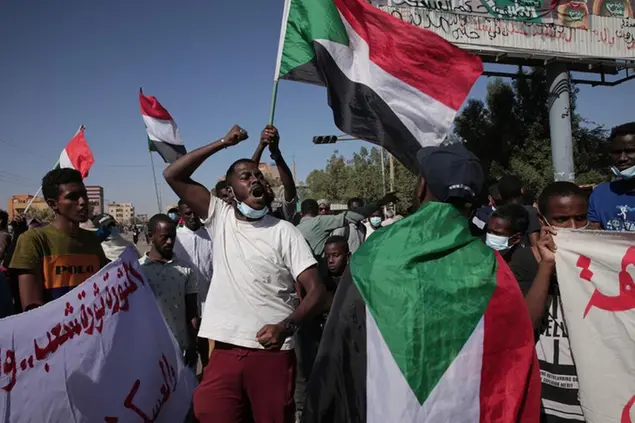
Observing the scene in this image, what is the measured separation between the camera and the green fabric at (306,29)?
11.5 ft

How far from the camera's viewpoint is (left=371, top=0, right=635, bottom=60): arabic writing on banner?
1858 centimetres

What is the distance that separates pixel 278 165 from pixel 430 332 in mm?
2031

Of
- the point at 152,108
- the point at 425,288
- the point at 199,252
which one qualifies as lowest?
the point at 199,252

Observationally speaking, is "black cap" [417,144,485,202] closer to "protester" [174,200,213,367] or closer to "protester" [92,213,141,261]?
"protester" [92,213,141,261]

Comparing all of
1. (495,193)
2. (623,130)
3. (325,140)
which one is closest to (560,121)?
(325,140)

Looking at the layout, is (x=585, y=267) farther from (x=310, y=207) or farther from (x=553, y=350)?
(x=310, y=207)

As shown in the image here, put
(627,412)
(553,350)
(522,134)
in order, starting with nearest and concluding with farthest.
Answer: (627,412)
(553,350)
(522,134)

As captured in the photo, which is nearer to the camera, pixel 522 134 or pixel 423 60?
pixel 423 60

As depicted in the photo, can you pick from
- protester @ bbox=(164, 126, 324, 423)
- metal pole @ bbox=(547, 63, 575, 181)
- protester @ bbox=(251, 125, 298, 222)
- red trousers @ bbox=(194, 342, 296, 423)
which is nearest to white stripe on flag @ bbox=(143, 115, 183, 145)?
protester @ bbox=(251, 125, 298, 222)

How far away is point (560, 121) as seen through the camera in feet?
65.4

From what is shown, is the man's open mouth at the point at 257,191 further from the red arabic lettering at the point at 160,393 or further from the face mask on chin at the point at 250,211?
the red arabic lettering at the point at 160,393

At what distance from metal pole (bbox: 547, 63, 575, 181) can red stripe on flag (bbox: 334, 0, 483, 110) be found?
60.0ft

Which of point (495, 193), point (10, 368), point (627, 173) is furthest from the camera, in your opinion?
point (495, 193)

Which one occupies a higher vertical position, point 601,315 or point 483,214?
point 483,214
